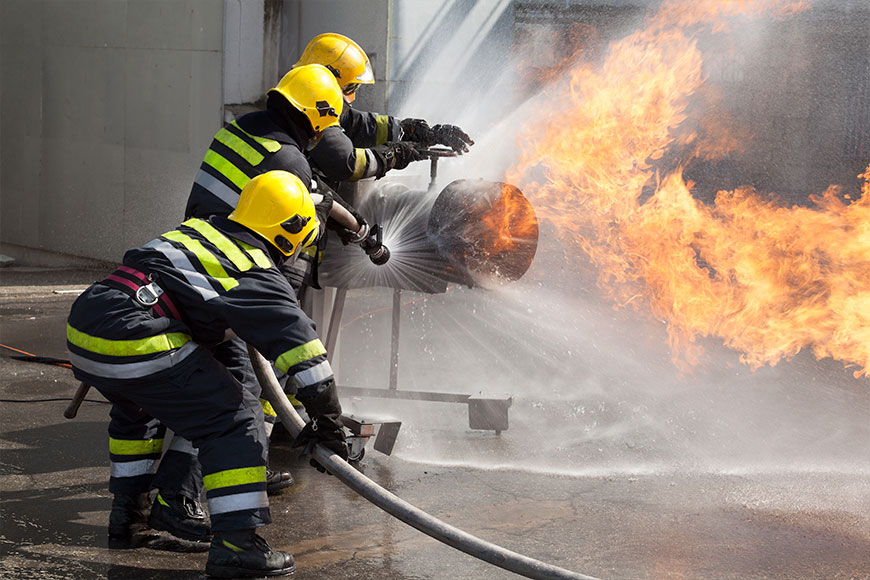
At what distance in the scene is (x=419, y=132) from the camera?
534 centimetres

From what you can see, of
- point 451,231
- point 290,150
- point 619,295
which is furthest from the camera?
point 619,295

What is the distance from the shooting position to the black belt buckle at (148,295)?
3.39 metres

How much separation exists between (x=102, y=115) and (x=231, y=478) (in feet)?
26.0

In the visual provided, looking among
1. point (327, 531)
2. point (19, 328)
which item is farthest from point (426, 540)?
point (19, 328)

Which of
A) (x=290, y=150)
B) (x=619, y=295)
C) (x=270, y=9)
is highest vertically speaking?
(x=270, y=9)

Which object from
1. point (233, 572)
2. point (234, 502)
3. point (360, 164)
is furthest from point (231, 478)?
point (360, 164)

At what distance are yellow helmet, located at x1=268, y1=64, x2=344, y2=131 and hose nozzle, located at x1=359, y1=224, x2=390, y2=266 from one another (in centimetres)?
75

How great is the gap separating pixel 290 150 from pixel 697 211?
314 cm

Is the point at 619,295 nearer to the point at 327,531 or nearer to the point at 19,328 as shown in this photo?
the point at 19,328

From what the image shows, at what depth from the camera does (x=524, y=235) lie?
5.15 metres

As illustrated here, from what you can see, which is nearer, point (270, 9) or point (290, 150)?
point (290, 150)

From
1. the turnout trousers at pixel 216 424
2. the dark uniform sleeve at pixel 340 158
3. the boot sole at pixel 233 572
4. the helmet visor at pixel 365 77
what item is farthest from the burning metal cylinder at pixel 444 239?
the boot sole at pixel 233 572

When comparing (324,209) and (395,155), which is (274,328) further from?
(395,155)

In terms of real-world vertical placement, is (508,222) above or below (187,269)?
above
